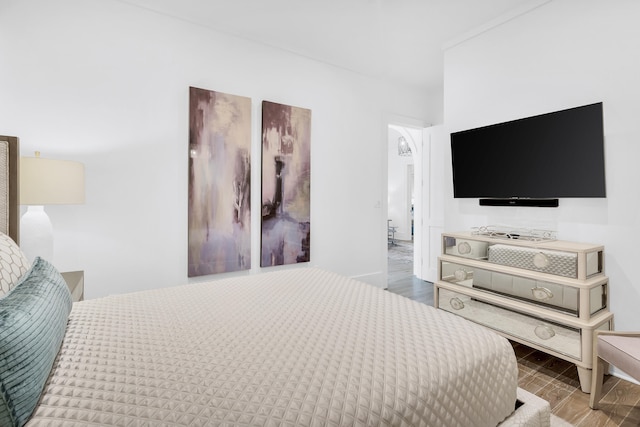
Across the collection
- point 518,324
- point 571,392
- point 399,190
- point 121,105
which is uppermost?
point 121,105

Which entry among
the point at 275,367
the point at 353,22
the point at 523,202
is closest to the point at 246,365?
the point at 275,367

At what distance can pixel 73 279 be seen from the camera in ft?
6.95

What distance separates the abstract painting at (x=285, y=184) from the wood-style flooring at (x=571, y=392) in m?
2.20

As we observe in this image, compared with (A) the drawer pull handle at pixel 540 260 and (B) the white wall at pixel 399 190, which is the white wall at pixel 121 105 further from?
(B) the white wall at pixel 399 190

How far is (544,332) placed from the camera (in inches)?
87.0

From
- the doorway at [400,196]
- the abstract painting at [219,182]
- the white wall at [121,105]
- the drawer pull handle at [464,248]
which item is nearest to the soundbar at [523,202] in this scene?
the drawer pull handle at [464,248]

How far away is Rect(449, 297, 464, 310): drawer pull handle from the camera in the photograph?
276 centimetres

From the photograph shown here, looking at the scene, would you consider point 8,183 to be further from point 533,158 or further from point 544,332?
point 533,158

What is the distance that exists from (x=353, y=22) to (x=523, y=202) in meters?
2.20

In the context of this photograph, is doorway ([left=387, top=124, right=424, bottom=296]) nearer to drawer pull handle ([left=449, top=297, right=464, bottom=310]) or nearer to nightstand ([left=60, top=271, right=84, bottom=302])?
drawer pull handle ([left=449, top=297, right=464, bottom=310])

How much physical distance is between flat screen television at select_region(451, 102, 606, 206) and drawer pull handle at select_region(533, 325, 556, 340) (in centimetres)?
97

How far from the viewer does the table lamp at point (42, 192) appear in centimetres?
186

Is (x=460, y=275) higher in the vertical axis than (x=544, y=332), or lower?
higher

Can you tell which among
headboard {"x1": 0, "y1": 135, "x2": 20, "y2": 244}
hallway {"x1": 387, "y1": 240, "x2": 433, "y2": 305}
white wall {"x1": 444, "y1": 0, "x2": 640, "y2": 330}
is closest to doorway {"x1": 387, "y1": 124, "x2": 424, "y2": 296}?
hallway {"x1": 387, "y1": 240, "x2": 433, "y2": 305}
